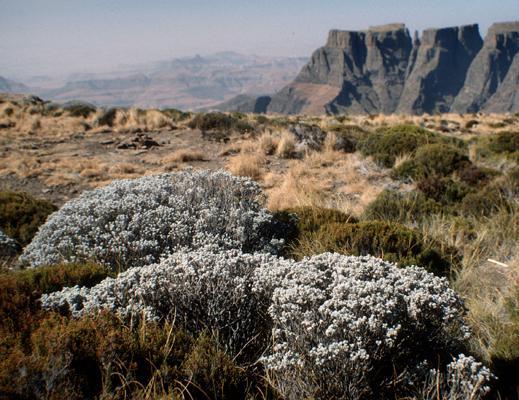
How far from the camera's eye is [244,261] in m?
3.52

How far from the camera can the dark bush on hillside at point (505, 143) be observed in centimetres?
1219

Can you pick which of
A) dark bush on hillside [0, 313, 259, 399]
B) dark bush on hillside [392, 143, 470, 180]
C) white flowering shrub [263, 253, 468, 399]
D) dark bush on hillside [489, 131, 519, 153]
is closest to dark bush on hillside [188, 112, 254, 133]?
dark bush on hillside [392, 143, 470, 180]

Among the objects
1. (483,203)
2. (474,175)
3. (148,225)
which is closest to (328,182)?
(474,175)

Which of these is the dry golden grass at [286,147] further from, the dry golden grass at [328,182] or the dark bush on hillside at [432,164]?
the dark bush on hillside at [432,164]

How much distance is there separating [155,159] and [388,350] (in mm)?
9953

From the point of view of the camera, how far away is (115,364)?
8.24ft

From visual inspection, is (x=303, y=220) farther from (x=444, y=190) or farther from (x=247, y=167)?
(x=247, y=167)

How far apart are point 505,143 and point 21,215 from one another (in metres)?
12.7

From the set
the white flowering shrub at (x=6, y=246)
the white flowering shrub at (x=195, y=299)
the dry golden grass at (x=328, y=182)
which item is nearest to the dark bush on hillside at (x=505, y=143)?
the dry golden grass at (x=328, y=182)

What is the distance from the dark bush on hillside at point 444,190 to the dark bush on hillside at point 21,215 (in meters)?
6.92

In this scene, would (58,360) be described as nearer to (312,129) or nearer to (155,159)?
(155,159)

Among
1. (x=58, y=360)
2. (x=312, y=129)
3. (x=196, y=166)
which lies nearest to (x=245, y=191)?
(x=58, y=360)

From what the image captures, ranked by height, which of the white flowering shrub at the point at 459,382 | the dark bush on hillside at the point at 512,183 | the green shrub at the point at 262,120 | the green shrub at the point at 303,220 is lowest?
the green shrub at the point at 262,120

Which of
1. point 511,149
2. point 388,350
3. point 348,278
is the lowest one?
point 511,149
